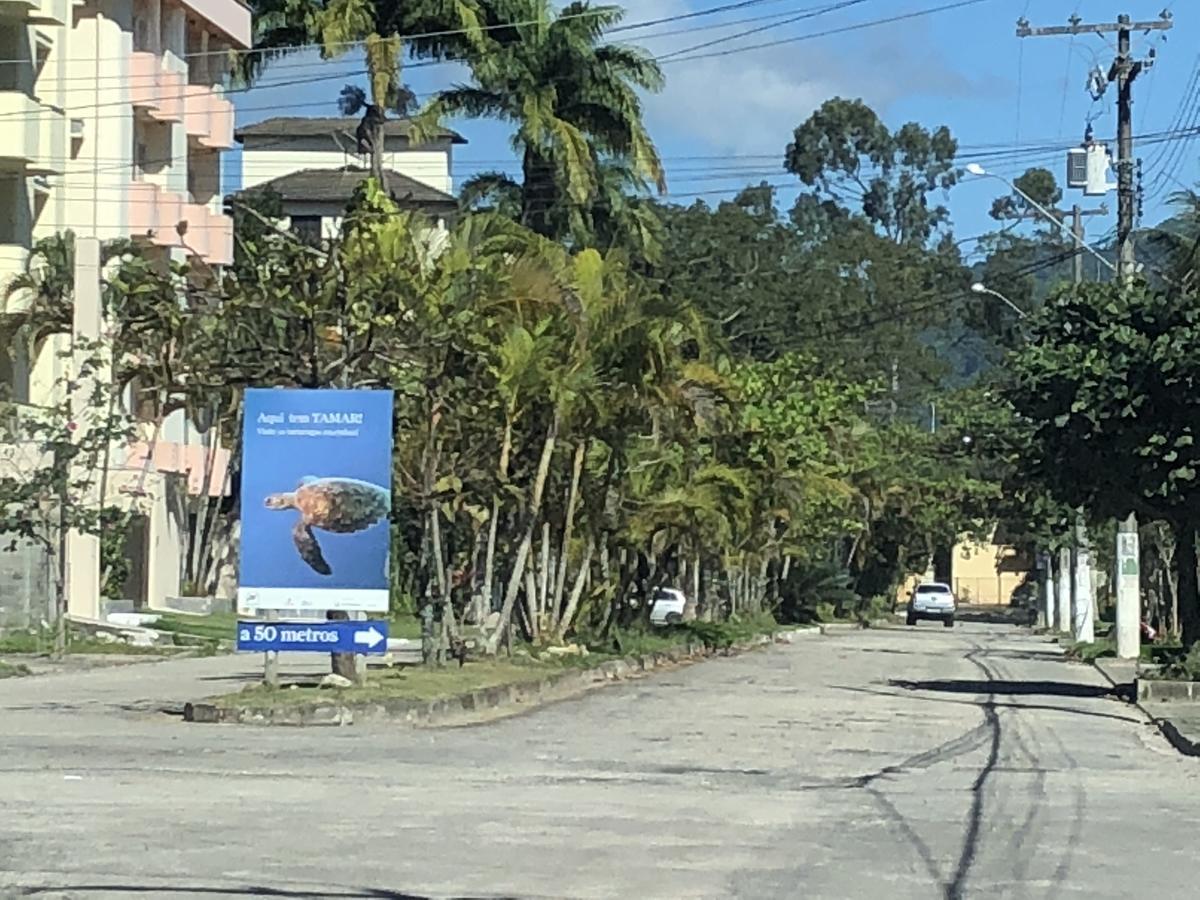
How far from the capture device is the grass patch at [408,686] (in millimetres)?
21906

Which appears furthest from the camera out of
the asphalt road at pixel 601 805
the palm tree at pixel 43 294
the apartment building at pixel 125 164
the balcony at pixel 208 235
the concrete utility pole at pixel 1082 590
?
the balcony at pixel 208 235

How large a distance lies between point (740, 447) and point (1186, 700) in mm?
15554

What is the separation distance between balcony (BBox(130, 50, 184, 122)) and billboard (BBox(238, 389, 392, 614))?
29.9 m

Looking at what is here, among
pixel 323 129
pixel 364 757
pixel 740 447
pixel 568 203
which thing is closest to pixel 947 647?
pixel 740 447

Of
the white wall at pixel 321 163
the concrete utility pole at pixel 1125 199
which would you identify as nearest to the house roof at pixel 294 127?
the white wall at pixel 321 163

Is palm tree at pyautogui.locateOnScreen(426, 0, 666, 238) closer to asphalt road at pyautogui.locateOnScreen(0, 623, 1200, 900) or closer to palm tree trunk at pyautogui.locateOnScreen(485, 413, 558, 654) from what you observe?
palm tree trunk at pyautogui.locateOnScreen(485, 413, 558, 654)

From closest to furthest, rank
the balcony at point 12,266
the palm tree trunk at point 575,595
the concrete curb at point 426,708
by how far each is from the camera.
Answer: the concrete curb at point 426,708 < the palm tree trunk at point 575,595 < the balcony at point 12,266

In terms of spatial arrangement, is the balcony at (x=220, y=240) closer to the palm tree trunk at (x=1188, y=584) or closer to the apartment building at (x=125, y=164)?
the apartment building at (x=125, y=164)

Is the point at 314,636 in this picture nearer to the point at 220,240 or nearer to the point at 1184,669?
the point at 1184,669

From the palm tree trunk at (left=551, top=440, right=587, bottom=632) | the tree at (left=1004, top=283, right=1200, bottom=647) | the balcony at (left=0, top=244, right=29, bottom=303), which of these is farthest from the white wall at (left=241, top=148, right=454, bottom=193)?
the tree at (left=1004, top=283, right=1200, bottom=647)

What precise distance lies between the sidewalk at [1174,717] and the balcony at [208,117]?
29.4m

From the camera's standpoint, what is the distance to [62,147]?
45656mm

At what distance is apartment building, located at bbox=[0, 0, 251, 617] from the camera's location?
44594 millimetres

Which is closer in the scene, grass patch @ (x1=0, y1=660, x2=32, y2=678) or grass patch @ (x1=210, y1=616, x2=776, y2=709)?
grass patch @ (x1=210, y1=616, x2=776, y2=709)
